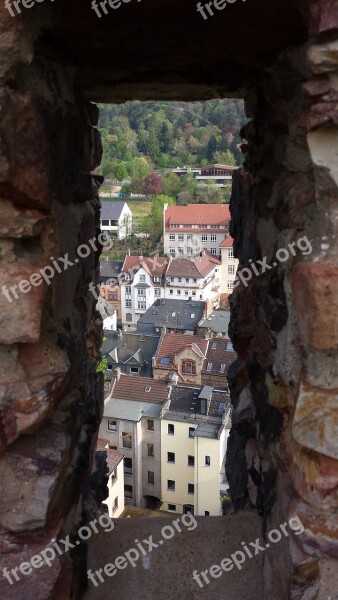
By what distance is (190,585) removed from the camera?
205 cm

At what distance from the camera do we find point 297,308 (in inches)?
54.7

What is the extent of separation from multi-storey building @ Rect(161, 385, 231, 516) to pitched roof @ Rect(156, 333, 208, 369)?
269 cm

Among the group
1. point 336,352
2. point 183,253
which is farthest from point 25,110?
point 183,253

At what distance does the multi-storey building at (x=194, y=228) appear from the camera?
3111cm

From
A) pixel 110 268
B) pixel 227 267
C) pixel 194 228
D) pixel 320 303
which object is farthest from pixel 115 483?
pixel 194 228

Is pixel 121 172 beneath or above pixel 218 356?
above

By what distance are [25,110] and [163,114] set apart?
207 ft

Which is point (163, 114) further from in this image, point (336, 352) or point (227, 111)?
point (336, 352)

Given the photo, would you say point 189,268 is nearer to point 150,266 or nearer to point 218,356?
point 150,266

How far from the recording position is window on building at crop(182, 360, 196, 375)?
53.5ft

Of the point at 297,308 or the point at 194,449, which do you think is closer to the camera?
the point at 297,308

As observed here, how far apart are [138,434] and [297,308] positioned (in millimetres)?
12645

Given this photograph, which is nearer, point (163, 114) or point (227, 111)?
point (227, 111)

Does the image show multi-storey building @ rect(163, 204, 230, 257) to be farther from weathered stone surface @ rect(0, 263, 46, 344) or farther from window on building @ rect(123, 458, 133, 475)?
weathered stone surface @ rect(0, 263, 46, 344)
